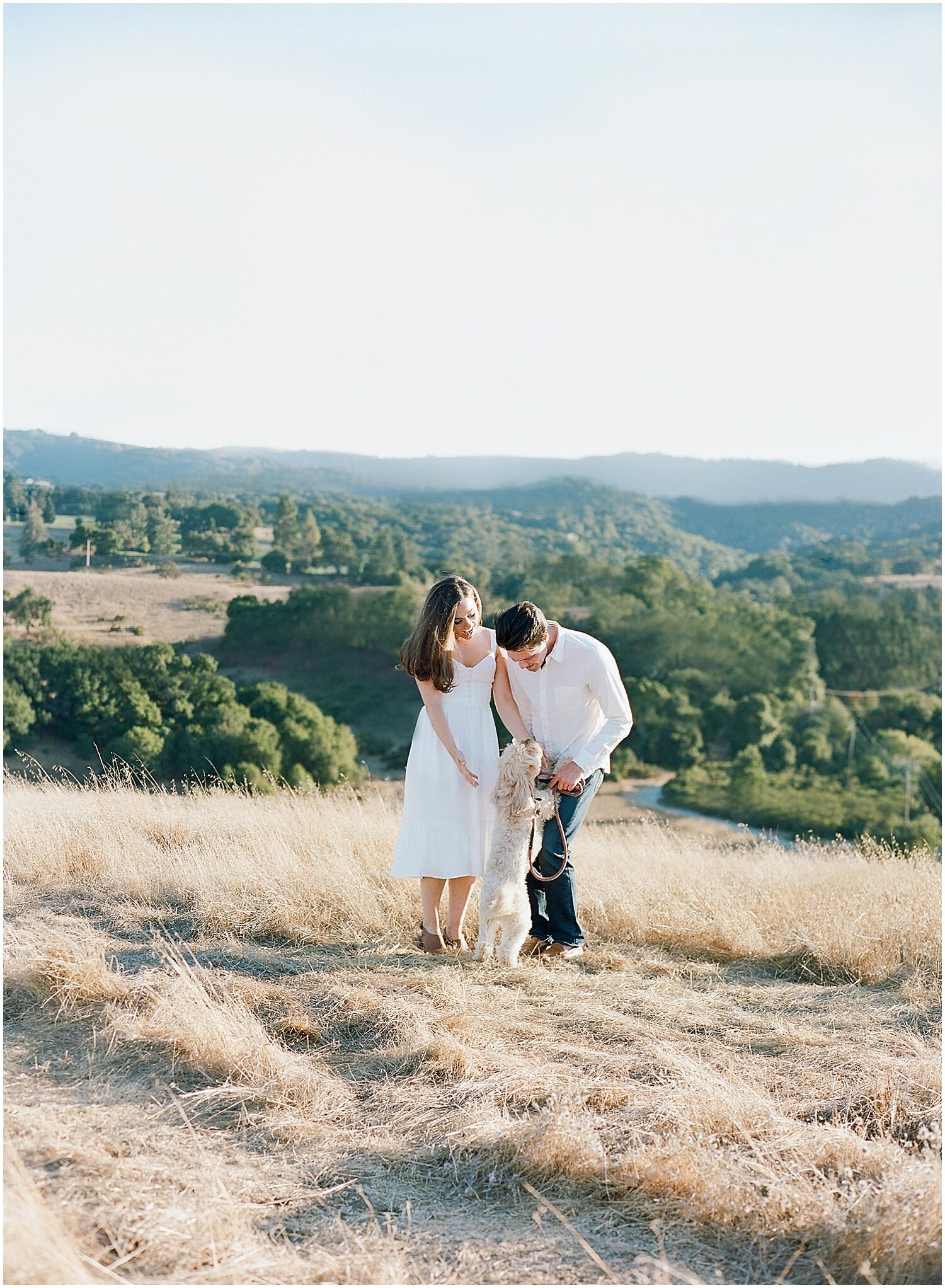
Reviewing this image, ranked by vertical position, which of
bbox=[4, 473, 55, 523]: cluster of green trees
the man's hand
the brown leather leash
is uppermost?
bbox=[4, 473, 55, 523]: cluster of green trees

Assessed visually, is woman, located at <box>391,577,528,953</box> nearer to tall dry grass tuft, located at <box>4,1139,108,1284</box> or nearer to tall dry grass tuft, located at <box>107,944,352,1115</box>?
tall dry grass tuft, located at <box>107,944,352,1115</box>

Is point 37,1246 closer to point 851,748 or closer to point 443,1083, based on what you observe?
point 443,1083

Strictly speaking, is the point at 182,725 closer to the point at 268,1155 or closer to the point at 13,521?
the point at 13,521

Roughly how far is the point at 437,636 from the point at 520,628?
366mm

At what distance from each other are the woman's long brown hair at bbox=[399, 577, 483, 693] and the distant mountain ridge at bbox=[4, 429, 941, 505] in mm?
30058

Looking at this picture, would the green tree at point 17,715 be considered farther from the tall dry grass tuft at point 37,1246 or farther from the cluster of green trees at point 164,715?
the tall dry grass tuft at point 37,1246

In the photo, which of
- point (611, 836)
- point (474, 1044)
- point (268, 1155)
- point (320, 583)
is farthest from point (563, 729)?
point (320, 583)

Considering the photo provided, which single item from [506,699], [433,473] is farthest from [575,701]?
[433,473]

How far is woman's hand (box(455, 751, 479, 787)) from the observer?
14.3 ft

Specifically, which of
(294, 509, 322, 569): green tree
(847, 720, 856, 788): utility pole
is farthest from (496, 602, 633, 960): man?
(847, 720, 856, 788): utility pole

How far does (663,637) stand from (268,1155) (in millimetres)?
50531

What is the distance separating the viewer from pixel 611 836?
325 inches

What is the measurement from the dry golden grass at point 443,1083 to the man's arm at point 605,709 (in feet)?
3.16

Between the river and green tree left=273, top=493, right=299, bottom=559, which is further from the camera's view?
green tree left=273, top=493, right=299, bottom=559
